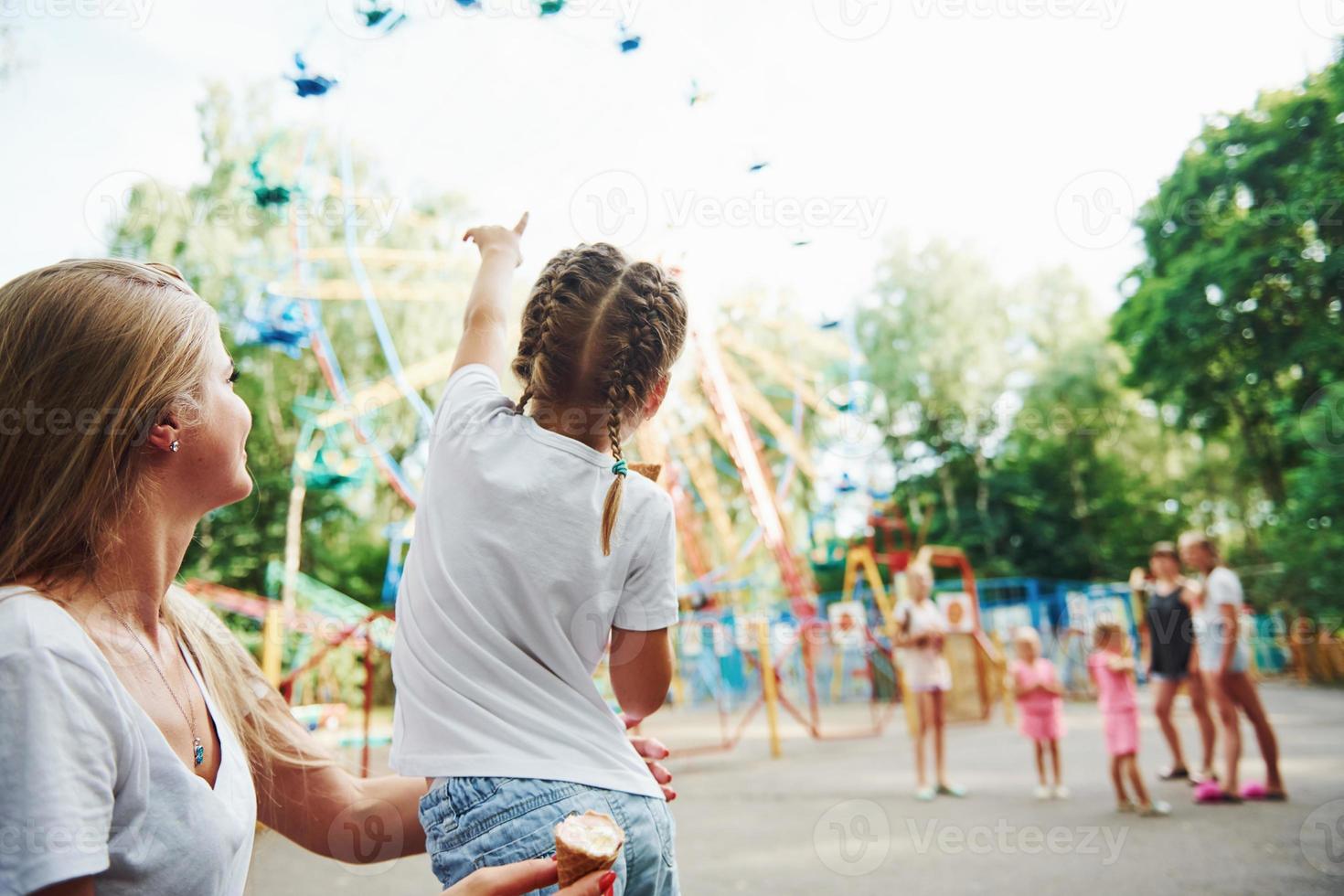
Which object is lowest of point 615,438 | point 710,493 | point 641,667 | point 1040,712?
point 1040,712

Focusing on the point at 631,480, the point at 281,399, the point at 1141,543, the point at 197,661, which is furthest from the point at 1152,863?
the point at 1141,543

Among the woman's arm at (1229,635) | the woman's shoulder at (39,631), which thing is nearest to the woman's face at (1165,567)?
the woman's arm at (1229,635)

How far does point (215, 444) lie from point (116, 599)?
7.6 inches

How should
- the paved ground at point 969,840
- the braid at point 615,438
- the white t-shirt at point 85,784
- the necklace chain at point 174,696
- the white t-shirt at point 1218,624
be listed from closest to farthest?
the white t-shirt at point 85,784 → the necklace chain at point 174,696 → the braid at point 615,438 → the paved ground at point 969,840 → the white t-shirt at point 1218,624

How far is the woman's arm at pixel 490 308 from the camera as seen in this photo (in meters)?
1.47

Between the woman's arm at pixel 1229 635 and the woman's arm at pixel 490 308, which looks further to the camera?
the woman's arm at pixel 1229 635

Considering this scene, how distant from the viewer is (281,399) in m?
18.0

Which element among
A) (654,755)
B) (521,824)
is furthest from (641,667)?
(521,824)

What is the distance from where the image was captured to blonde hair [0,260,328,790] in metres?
0.91

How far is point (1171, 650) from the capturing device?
5773 mm

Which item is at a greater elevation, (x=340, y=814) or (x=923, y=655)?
(x=340, y=814)

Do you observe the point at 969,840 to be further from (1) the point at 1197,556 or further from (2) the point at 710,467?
(2) the point at 710,467

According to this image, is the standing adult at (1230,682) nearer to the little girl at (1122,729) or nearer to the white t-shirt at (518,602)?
the little girl at (1122,729)

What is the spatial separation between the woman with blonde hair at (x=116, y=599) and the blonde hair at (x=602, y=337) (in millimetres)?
435
